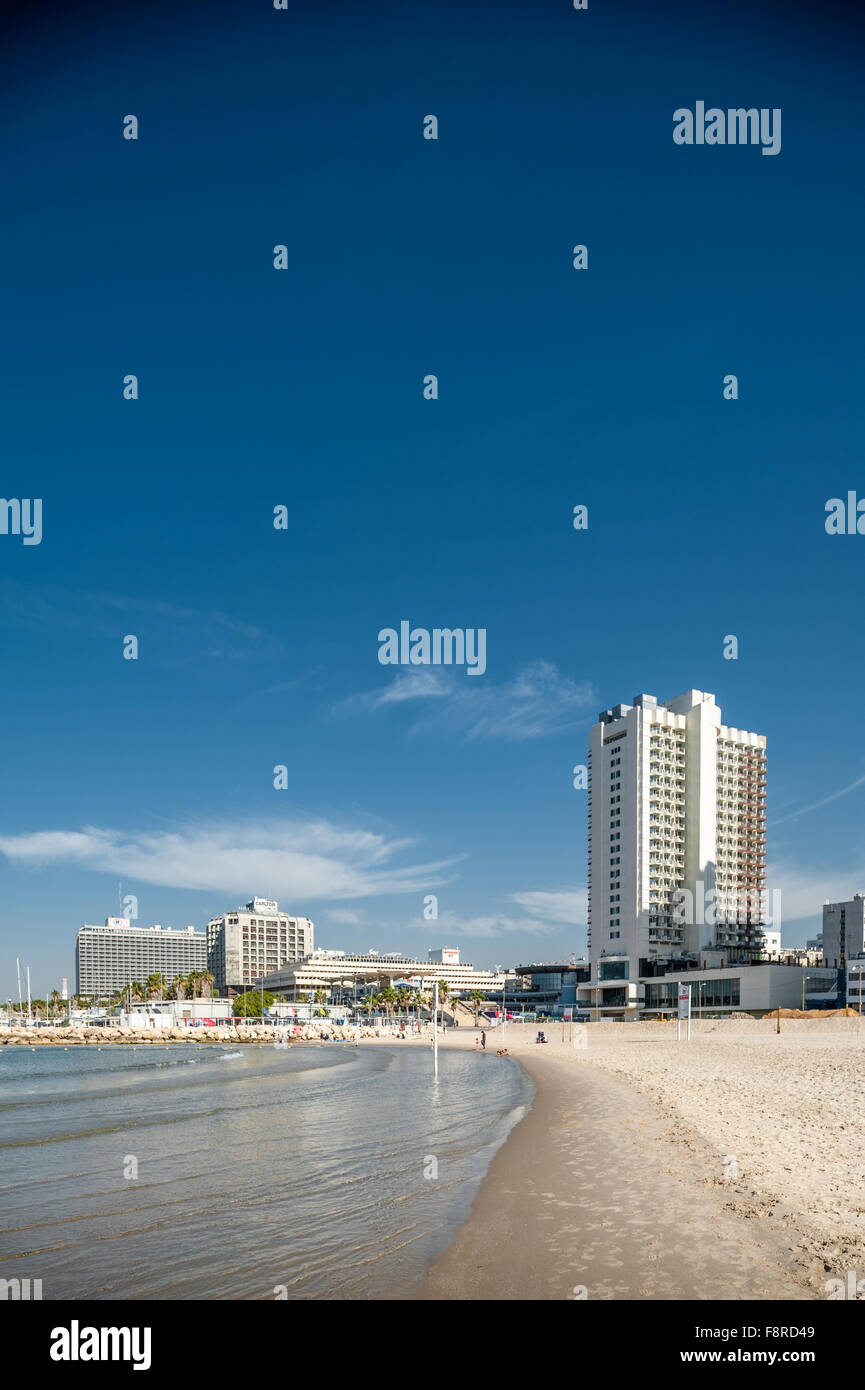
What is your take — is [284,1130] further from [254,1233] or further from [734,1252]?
[734,1252]

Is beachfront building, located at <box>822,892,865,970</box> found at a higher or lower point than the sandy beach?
lower

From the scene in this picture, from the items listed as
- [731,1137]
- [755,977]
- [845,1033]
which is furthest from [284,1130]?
[755,977]

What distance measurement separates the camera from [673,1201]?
46.7 ft

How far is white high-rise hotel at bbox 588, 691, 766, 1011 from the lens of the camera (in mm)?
141625

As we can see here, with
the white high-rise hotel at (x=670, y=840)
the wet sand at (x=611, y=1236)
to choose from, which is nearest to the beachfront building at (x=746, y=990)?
the white high-rise hotel at (x=670, y=840)

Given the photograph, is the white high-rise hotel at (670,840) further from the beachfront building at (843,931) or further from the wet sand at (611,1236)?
the wet sand at (611,1236)

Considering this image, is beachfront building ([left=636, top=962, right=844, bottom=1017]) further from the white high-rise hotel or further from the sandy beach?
the sandy beach

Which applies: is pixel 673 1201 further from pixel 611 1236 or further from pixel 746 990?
pixel 746 990

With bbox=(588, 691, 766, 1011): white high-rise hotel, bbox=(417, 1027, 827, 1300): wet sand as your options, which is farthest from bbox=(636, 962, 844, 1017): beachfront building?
bbox=(417, 1027, 827, 1300): wet sand

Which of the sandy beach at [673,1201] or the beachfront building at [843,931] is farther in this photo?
the beachfront building at [843,931]

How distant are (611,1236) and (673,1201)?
2356 mm

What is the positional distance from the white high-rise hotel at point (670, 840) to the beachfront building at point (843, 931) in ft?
36.0

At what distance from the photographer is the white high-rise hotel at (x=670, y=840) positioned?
142 meters

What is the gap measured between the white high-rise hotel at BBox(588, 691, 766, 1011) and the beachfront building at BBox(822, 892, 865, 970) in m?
11.0
